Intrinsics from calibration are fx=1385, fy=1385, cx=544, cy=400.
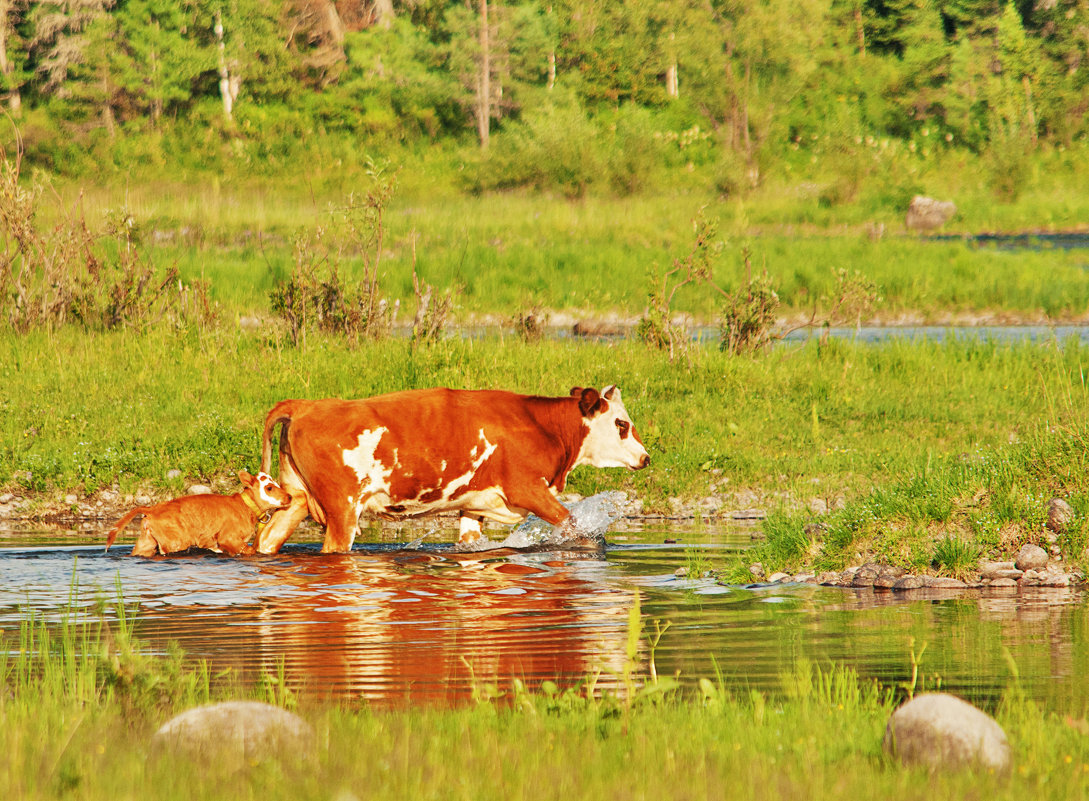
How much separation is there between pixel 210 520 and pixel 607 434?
11.3 ft

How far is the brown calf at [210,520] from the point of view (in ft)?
36.2

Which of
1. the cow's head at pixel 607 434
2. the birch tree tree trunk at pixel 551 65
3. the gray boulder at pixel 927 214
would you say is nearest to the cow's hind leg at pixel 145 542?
the cow's head at pixel 607 434

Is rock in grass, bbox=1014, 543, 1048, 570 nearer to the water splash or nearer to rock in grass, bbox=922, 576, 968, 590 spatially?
rock in grass, bbox=922, 576, 968, 590

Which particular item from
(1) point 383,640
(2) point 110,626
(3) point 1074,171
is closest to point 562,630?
(1) point 383,640

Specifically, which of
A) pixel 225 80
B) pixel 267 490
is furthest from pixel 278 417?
pixel 225 80

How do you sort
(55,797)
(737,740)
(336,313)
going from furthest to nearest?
(336,313)
(737,740)
(55,797)

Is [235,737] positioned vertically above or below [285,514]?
above

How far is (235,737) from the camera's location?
4.89 metres

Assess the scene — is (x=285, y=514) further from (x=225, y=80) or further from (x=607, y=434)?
(x=225, y=80)

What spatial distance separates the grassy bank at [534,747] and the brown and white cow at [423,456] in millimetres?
4581

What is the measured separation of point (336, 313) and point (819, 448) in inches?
282

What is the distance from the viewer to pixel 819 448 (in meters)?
14.9

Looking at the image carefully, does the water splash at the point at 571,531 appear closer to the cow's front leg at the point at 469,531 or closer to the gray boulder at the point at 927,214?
the cow's front leg at the point at 469,531

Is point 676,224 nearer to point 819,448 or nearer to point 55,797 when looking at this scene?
point 819,448
